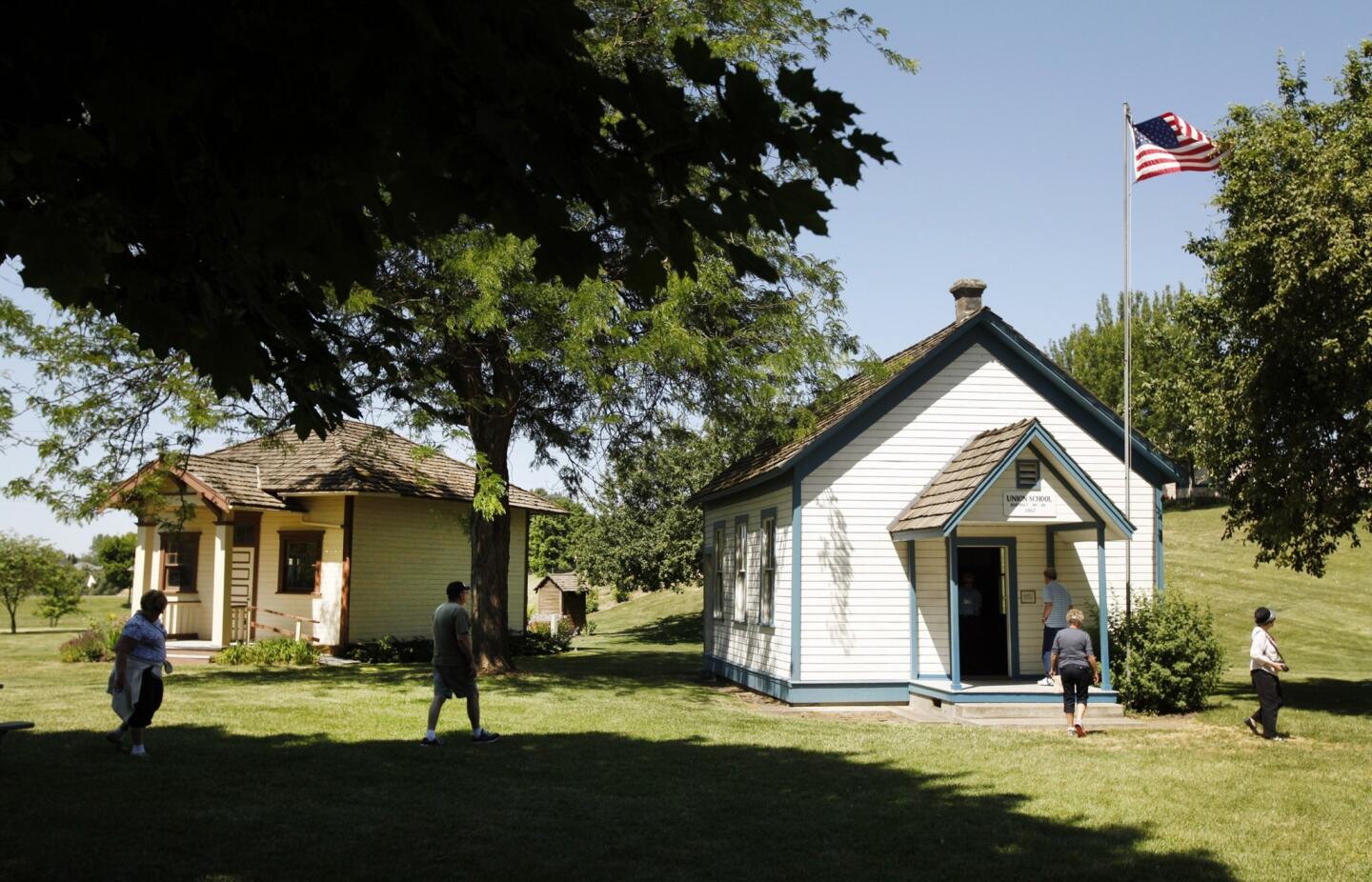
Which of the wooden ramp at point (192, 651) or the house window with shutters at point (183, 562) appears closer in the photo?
the wooden ramp at point (192, 651)

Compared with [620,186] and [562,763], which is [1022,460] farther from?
[620,186]

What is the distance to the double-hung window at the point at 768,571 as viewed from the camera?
19625 millimetres

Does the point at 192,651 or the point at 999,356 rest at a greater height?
the point at 999,356

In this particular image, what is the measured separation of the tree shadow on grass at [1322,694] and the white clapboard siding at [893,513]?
3350mm

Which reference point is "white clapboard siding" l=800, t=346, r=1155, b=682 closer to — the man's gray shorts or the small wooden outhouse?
the man's gray shorts

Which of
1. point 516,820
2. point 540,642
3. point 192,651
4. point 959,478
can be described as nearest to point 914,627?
point 959,478

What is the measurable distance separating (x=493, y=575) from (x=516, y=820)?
14.2 meters

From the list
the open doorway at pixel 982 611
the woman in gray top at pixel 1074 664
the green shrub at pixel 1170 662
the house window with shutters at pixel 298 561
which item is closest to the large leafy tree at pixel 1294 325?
the green shrub at pixel 1170 662

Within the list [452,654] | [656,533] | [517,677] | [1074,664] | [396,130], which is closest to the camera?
[396,130]

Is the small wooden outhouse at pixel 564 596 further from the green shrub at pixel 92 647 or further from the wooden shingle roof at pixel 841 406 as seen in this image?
the wooden shingle roof at pixel 841 406

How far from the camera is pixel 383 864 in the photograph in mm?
7414

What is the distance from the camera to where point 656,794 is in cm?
1007

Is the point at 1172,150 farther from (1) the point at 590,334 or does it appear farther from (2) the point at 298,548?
(2) the point at 298,548

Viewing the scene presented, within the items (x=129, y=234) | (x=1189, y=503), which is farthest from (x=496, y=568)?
(x=1189, y=503)
